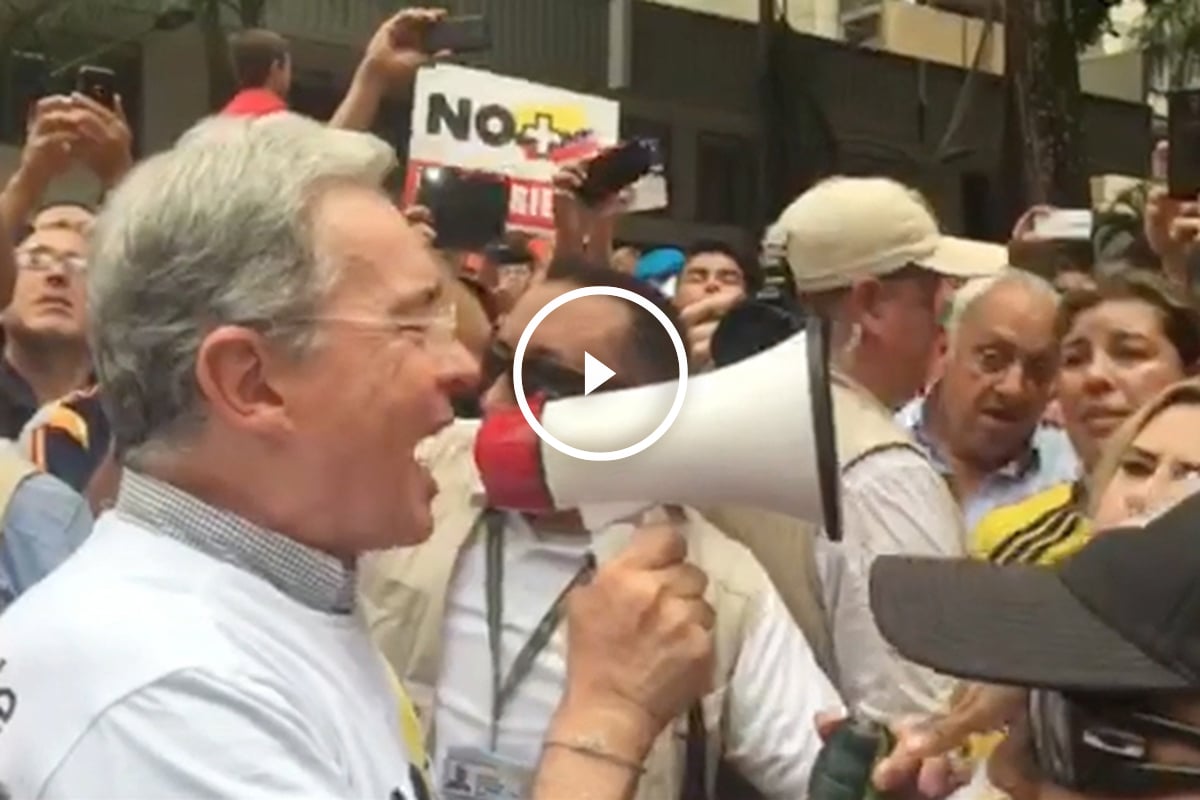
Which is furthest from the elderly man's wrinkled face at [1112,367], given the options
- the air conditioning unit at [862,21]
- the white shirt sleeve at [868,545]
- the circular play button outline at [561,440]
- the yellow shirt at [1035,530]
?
the air conditioning unit at [862,21]

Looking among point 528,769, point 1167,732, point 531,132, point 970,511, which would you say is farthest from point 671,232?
point 1167,732

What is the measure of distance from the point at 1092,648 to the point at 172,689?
694 millimetres

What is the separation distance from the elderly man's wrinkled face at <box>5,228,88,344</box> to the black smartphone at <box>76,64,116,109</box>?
0.37 m

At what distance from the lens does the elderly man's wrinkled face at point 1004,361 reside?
4.23 m

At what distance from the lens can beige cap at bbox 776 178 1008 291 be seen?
12.6 ft

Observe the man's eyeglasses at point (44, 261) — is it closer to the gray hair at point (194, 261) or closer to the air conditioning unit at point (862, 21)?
the gray hair at point (194, 261)

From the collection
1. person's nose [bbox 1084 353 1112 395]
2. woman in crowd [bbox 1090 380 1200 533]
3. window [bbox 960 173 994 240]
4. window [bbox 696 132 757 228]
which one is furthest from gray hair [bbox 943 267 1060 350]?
window [bbox 960 173 994 240]

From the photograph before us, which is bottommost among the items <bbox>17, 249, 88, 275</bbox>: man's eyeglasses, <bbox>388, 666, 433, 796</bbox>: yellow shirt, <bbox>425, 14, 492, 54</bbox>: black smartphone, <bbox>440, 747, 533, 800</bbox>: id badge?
<bbox>440, 747, 533, 800</bbox>: id badge

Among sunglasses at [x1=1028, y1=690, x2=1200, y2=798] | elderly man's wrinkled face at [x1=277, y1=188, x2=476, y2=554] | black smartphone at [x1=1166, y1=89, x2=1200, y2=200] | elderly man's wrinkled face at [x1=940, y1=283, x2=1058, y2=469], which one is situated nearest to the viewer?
sunglasses at [x1=1028, y1=690, x2=1200, y2=798]

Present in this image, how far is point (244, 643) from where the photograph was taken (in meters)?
1.68

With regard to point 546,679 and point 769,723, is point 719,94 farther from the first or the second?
point 546,679

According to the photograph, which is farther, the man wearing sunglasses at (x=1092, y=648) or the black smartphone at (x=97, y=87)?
the black smartphone at (x=97, y=87)

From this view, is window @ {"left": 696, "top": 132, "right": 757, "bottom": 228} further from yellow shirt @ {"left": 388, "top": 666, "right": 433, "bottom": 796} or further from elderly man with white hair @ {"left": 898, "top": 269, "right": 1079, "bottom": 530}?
yellow shirt @ {"left": 388, "top": 666, "right": 433, "bottom": 796}

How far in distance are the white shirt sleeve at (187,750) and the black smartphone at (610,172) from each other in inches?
110
